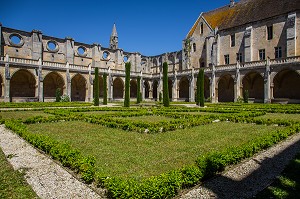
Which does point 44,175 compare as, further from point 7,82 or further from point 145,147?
point 7,82

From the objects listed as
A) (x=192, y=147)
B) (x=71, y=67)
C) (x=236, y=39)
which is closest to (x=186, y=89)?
(x=236, y=39)

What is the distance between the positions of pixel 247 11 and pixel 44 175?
41957 mm

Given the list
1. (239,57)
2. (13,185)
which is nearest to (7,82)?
(13,185)

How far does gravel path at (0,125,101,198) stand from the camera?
420cm

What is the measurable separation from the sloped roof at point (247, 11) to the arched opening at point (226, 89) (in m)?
9.06

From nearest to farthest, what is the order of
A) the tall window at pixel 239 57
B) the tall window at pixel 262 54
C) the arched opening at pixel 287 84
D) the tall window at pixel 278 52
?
the arched opening at pixel 287 84 < the tall window at pixel 278 52 < the tall window at pixel 262 54 < the tall window at pixel 239 57

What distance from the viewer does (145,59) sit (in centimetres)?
5847

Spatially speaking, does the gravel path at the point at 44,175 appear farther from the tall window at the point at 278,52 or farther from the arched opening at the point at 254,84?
the tall window at the point at 278,52

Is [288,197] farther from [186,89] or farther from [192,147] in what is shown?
[186,89]

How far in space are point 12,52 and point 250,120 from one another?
124 feet

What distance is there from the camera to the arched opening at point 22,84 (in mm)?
35844

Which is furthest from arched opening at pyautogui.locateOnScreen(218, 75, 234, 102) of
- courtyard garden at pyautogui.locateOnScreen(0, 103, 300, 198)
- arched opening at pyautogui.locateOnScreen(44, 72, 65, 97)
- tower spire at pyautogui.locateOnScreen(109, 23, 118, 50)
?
tower spire at pyautogui.locateOnScreen(109, 23, 118, 50)

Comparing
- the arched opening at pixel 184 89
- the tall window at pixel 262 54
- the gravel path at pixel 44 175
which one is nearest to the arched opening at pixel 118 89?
the arched opening at pixel 184 89

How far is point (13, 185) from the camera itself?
4.45m
